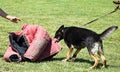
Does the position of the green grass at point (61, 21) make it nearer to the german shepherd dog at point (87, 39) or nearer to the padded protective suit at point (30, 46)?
the padded protective suit at point (30, 46)

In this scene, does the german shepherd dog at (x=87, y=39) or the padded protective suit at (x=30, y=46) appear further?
the padded protective suit at (x=30, y=46)

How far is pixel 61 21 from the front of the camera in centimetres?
1598

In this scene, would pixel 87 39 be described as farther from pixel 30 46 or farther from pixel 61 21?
pixel 61 21

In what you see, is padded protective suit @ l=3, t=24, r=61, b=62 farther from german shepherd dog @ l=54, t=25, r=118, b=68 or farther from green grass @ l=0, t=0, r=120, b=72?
german shepherd dog @ l=54, t=25, r=118, b=68

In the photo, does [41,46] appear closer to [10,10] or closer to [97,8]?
[10,10]

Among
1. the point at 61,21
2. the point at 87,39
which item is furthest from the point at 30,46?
the point at 61,21

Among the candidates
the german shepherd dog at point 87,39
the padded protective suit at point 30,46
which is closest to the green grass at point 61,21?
the padded protective suit at point 30,46

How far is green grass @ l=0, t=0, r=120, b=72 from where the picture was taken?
8.09 m

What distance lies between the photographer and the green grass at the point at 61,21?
8.09 meters

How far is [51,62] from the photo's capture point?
8.50m

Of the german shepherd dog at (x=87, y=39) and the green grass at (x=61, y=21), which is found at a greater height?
the german shepherd dog at (x=87, y=39)

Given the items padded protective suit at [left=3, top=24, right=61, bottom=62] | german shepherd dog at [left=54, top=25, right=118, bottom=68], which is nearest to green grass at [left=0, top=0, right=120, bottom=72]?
padded protective suit at [left=3, top=24, right=61, bottom=62]

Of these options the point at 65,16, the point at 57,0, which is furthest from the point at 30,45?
the point at 57,0

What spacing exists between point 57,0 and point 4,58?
639 inches
